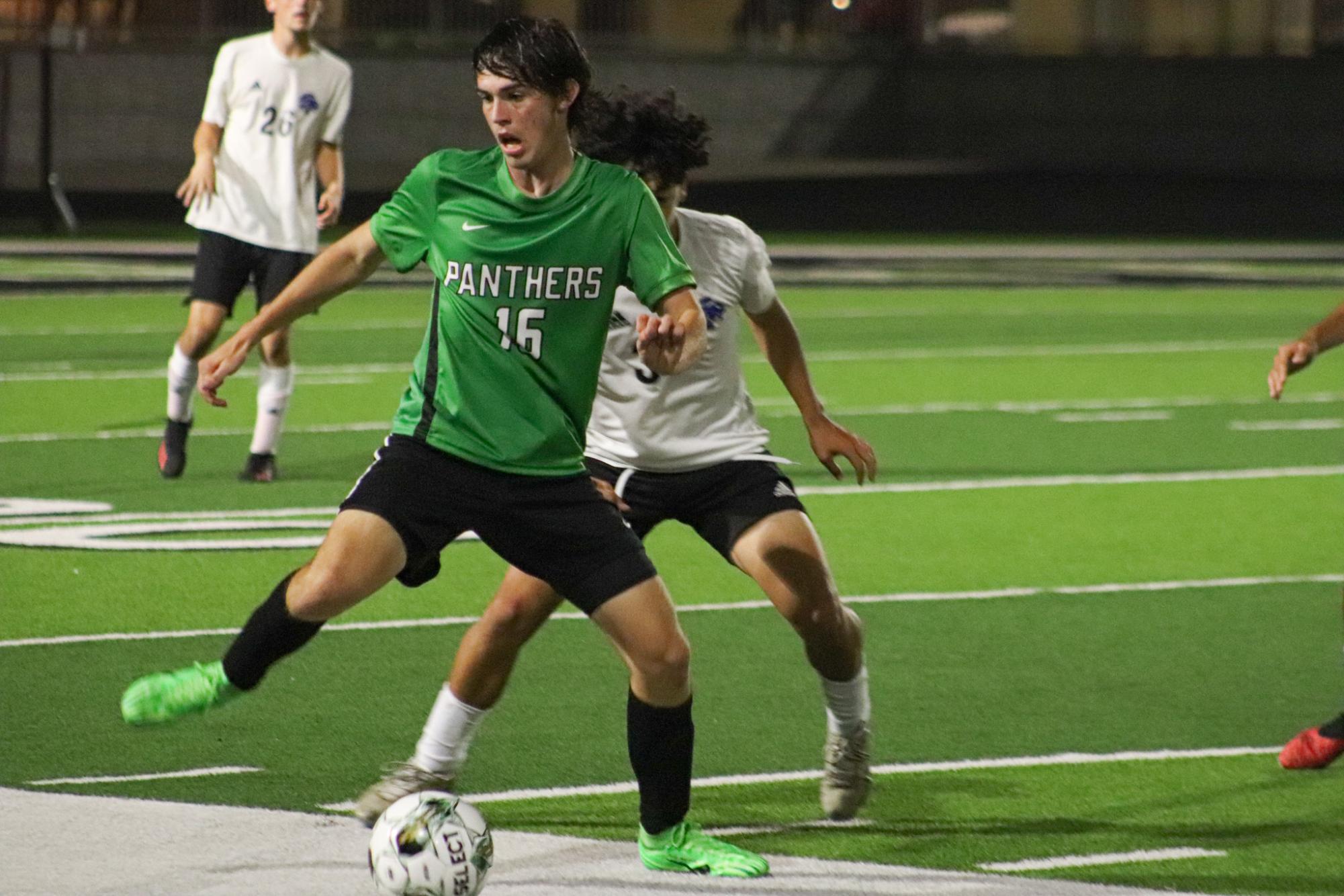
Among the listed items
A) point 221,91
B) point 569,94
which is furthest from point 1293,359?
point 221,91

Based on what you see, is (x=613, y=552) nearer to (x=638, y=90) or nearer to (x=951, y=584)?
(x=638, y=90)

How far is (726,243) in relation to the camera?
590cm

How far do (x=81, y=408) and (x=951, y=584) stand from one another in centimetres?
692

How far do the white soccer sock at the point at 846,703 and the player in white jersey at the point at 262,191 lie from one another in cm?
569

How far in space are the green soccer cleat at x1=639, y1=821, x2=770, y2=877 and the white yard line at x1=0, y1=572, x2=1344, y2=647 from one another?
2.47 m

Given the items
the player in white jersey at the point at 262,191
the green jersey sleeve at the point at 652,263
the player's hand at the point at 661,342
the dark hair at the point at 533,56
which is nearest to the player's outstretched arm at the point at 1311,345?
the green jersey sleeve at the point at 652,263

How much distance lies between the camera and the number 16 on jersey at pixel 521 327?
5.04 meters

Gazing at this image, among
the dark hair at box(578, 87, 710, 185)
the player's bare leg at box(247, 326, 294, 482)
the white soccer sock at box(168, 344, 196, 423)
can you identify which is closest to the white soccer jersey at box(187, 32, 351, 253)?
the player's bare leg at box(247, 326, 294, 482)

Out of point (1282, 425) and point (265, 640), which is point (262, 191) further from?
point (1282, 425)

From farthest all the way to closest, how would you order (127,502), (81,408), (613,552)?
1. (81,408)
2. (127,502)
3. (613,552)

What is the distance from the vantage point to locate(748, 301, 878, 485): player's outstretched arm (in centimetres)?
596

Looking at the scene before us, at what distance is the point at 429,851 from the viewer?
15.6 feet

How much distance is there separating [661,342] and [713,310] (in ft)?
3.41

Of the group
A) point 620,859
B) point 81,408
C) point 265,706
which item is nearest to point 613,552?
point 620,859
